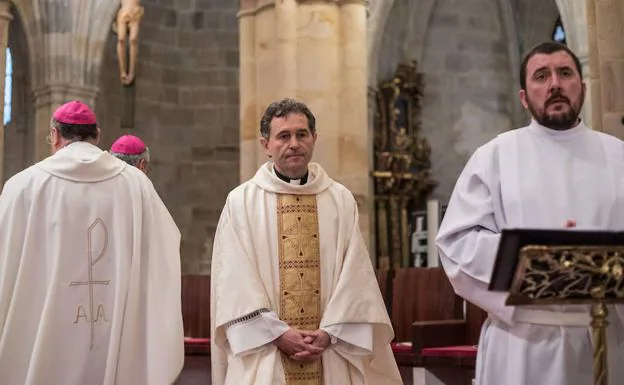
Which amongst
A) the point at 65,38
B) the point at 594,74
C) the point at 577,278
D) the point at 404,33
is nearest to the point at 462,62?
the point at 404,33

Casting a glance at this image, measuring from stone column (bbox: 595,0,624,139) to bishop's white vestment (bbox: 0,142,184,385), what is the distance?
2628 millimetres

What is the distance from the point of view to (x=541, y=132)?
3.71 metres

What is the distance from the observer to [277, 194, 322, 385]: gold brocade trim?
164 inches

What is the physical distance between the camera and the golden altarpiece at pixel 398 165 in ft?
46.4

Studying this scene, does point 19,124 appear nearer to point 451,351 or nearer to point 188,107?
point 188,107

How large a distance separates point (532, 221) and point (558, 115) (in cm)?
41

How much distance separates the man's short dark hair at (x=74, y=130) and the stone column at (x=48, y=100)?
9.87 meters

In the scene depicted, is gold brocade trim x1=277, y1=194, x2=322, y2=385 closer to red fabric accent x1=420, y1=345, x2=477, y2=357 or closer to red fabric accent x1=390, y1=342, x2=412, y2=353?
red fabric accent x1=420, y1=345, x2=477, y2=357

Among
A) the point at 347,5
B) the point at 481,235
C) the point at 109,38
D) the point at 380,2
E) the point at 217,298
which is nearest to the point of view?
the point at 481,235

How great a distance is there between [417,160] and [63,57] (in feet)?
18.1

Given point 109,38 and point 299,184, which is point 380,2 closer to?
point 109,38

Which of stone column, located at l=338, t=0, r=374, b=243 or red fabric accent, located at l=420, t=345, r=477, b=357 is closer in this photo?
red fabric accent, located at l=420, t=345, r=477, b=357

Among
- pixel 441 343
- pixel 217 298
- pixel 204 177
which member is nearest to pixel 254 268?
pixel 217 298

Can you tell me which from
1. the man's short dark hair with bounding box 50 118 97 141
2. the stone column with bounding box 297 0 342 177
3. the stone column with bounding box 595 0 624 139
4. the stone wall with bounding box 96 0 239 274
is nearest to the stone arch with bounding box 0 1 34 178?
the stone wall with bounding box 96 0 239 274
